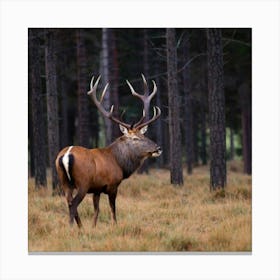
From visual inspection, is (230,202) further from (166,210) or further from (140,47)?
(140,47)

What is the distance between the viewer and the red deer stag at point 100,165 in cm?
751

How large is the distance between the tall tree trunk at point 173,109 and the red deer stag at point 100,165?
2841 millimetres

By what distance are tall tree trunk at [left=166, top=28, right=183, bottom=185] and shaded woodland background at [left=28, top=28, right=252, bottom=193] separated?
2 centimetres

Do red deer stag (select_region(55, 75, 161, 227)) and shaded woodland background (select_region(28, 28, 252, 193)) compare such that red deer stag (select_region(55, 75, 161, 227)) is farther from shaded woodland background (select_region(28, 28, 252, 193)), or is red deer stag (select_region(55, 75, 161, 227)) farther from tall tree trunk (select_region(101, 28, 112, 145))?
tall tree trunk (select_region(101, 28, 112, 145))

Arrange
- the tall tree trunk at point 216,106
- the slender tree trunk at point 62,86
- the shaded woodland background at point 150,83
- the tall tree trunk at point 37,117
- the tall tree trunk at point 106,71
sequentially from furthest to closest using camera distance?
1. the slender tree trunk at point 62,86
2. the tall tree trunk at point 106,71
3. the tall tree trunk at point 37,117
4. the shaded woodland background at point 150,83
5. the tall tree trunk at point 216,106

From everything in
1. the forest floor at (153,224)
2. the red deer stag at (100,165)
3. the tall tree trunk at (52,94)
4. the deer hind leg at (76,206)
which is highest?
the tall tree trunk at (52,94)

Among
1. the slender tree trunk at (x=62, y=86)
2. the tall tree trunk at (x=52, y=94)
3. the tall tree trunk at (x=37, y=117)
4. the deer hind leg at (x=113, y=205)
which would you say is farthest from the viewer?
the slender tree trunk at (x=62, y=86)

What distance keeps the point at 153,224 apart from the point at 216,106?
9.59 feet

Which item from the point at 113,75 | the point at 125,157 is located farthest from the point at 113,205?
the point at 113,75

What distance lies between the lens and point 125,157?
8336 mm

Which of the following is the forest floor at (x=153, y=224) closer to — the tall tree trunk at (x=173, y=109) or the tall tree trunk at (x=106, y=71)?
the tall tree trunk at (x=173, y=109)

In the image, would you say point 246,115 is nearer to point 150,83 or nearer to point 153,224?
point 150,83

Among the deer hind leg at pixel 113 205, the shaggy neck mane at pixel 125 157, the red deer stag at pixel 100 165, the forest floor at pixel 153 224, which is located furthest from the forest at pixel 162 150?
the shaggy neck mane at pixel 125 157

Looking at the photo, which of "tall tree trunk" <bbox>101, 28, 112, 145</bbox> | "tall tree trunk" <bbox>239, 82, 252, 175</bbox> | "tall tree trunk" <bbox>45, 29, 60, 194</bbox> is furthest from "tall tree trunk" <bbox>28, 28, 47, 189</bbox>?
"tall tree trunk" <bbox>239, 82, 252, 175</bbox>
